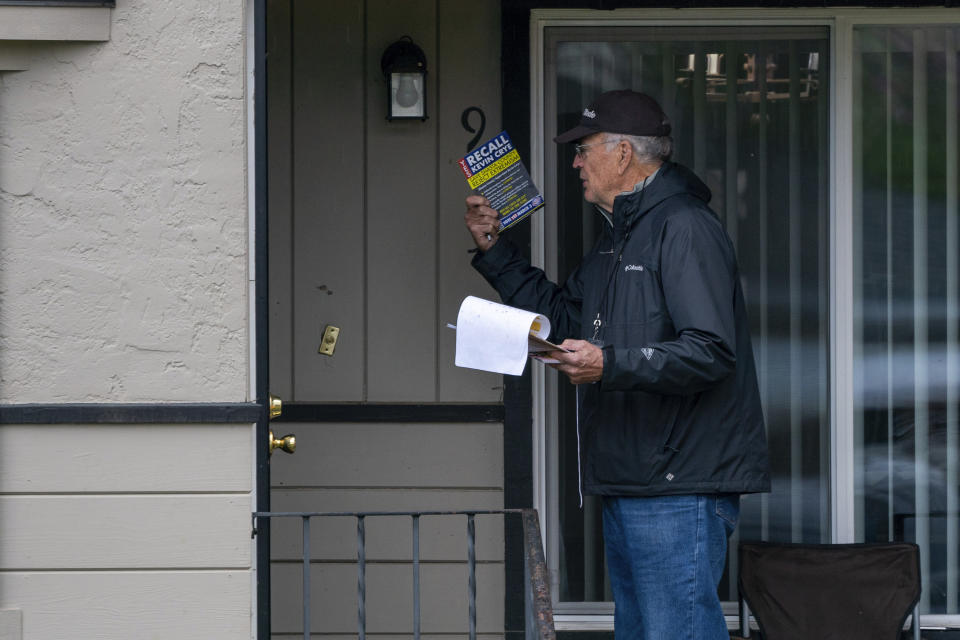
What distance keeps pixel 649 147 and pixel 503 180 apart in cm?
56

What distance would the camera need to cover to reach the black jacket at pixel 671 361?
2.88 metres

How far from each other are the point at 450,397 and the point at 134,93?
155cm

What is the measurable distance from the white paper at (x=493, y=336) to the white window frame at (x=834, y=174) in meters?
1.09

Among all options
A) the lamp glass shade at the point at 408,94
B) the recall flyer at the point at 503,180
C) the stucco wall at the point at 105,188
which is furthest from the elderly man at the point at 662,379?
the stucco wall at the point at 105,188

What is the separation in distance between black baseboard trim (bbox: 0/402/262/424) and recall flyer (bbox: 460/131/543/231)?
1.10m

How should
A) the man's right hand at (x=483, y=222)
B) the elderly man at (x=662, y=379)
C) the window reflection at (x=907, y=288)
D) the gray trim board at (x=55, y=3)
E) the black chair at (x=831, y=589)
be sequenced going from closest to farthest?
the gray trim board at (x=55, y=3) → the elderly man at (x=662, y=379) → the man's right hand at (x=483, y=222) → the black chair at (x=831, y=589) → the window reflection at (x=907, y=288)

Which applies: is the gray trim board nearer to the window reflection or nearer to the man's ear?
the man's ear

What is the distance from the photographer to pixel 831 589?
3.72 meters

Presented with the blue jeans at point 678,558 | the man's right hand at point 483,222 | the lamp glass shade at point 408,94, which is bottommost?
the blue jeans at point 678,558

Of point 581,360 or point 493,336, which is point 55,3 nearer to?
point 493,336

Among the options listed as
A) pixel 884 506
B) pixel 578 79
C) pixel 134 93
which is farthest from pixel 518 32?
pixel 884 506

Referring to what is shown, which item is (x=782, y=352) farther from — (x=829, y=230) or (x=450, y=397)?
(x=450, y=397)

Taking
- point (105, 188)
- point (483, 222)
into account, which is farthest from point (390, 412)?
point (105, 188)

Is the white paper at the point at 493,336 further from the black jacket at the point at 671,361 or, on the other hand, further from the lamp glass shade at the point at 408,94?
the lamp glass shade at the point at 408,94
